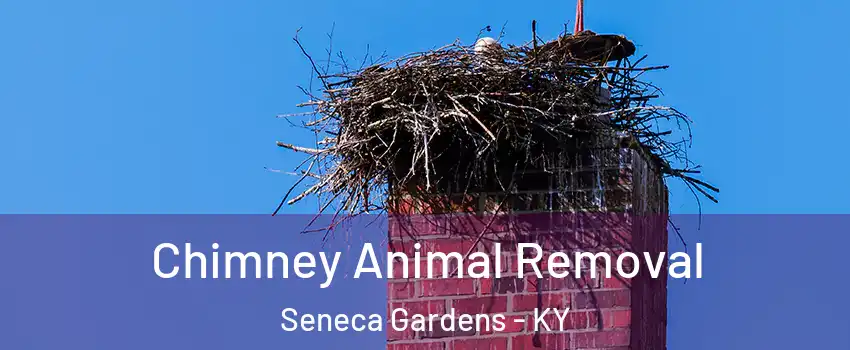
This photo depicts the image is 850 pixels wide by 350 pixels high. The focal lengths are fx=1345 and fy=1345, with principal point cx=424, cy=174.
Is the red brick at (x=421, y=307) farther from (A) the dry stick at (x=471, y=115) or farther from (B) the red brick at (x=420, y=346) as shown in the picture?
(A) the dry stick at (x=471, y=115)

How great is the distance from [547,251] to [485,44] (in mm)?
1248

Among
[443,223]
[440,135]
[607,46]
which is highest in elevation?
[607,46]

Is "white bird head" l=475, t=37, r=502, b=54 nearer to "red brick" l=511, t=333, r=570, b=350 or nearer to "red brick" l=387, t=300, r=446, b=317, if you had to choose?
"red brick" l=387, t=300, r=446, b=317

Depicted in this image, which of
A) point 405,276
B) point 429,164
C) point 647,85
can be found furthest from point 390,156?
point 647,85

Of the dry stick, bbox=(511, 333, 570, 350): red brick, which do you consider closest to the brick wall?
bbox=(511, 333, 570, 350): red brick

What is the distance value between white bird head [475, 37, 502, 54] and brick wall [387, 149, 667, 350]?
0.86 meters

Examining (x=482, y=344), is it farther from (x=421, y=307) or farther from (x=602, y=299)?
(x=602, y=299)

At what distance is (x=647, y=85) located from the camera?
581cm

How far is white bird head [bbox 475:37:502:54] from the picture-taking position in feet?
18.4

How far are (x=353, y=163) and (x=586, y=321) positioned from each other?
3.74 feet

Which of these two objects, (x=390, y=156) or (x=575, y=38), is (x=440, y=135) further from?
(x=575, y=38)

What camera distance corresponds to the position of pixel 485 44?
224 inches

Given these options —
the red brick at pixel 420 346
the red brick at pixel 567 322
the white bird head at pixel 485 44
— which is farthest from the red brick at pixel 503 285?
the white bird head at pixel 485 44

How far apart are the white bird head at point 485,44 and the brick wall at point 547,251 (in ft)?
2.84
